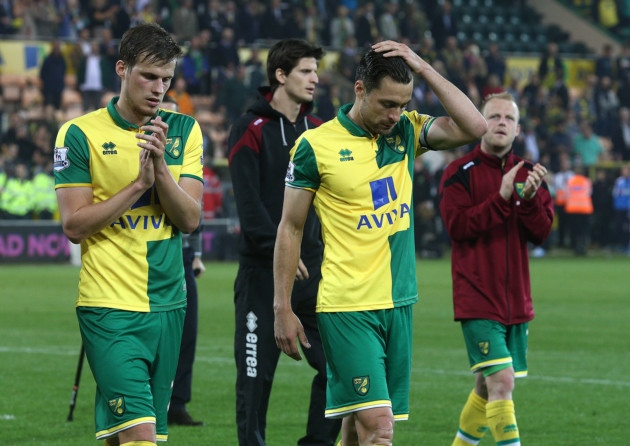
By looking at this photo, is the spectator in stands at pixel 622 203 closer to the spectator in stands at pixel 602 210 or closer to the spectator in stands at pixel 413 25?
the spectator in stands at pixel 602 210

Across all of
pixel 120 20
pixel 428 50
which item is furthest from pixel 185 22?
pixel 428 50

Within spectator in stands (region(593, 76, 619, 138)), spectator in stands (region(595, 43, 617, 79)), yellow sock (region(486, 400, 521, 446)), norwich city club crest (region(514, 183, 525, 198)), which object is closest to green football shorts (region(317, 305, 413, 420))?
yellow sock (region(486, 400, 521, 446))

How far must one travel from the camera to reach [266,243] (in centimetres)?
736

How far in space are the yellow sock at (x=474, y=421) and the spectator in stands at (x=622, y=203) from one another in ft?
82.3

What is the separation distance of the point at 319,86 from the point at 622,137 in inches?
371

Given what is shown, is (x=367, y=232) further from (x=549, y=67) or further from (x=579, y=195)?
(x=549, y=67)

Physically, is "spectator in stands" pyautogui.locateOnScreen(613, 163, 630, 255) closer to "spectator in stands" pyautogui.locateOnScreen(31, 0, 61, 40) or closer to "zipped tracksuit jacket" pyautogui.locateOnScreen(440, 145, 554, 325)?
"spectator in stands" pyautogui.locateOnScreen(31, 0, 61, 40)

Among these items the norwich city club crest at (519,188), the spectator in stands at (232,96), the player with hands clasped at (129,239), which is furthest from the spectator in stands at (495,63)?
the player with hands clasped at (129,239)

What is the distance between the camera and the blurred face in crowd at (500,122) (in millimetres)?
7684

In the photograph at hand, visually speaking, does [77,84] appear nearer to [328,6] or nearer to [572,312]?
[328,6]

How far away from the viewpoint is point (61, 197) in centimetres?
547

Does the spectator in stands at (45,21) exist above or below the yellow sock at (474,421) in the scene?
above

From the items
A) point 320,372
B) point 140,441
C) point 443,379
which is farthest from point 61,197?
point 443,379

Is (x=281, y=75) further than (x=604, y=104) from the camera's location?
No
